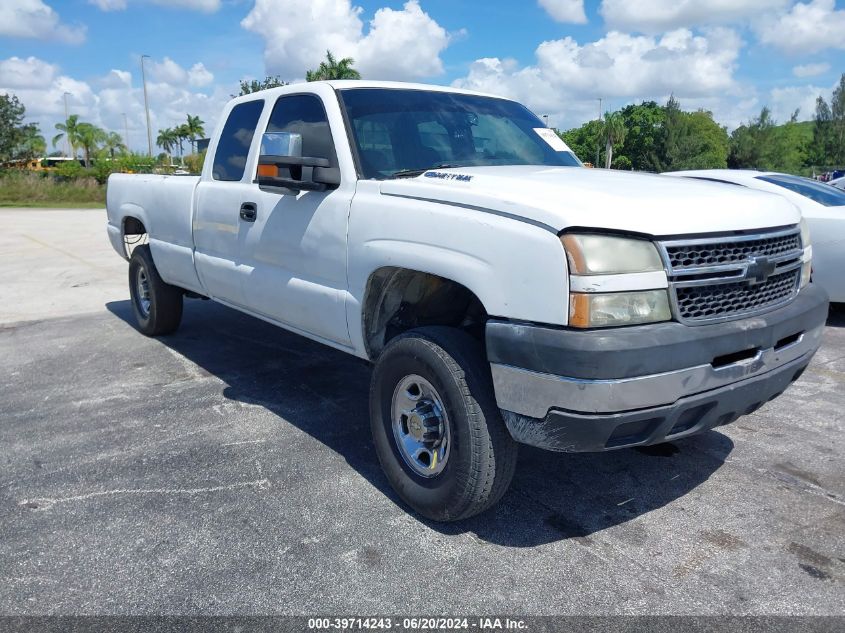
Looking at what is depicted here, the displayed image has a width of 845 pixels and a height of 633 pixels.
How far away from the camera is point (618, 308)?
100 inches

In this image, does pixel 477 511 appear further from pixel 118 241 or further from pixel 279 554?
pixel 118 241

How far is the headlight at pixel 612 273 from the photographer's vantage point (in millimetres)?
2521

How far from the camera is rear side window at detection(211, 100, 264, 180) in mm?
4750

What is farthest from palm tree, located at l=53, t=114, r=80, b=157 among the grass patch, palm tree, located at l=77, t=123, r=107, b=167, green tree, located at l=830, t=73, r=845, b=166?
green tree, located at l=830, t=73, r=845, b=166

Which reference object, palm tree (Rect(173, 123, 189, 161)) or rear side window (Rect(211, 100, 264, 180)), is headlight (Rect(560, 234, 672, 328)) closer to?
rear side window (Rect(211, 100, 264, 180))

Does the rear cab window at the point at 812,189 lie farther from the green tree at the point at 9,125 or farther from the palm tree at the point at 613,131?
the palm tree at the point at 613,131

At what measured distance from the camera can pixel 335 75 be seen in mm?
41406

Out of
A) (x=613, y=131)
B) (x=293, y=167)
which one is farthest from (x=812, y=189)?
(x=613, y=131)

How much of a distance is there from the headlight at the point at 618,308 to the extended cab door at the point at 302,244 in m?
1.44

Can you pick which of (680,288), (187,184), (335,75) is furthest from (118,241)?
(335,75)

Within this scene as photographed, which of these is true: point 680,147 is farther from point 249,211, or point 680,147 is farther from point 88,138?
point 249,211

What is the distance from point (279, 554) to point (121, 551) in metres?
0.66

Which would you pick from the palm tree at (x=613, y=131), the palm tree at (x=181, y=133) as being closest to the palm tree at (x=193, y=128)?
the palm tree at (x=181, y=133)

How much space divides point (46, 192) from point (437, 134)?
106ft
